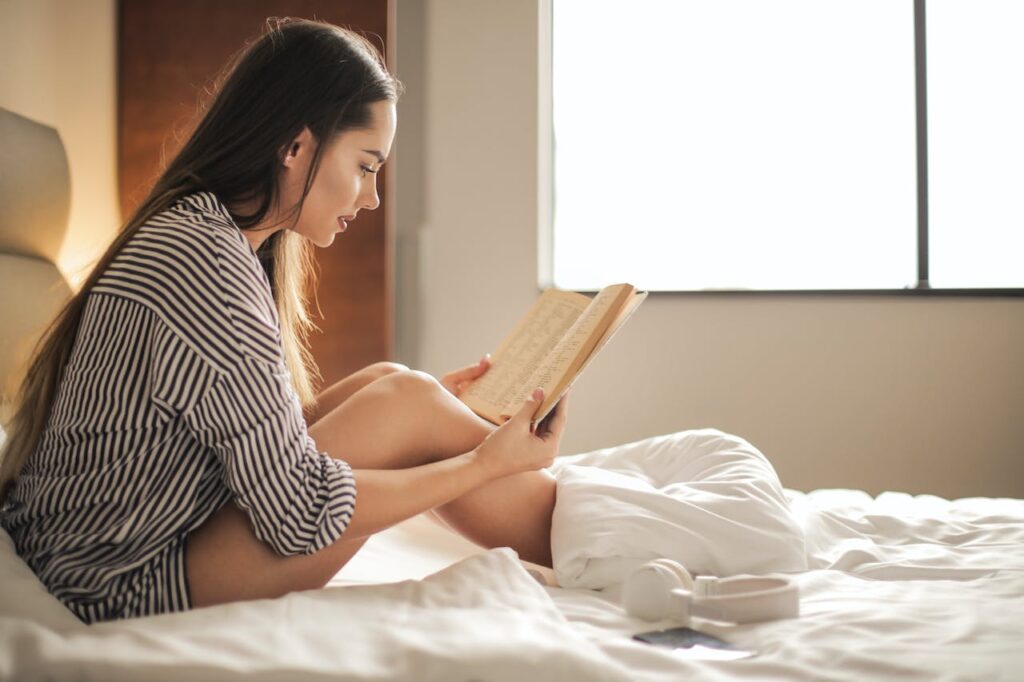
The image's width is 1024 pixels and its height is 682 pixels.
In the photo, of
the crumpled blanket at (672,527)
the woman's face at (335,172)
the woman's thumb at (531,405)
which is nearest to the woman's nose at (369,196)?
the woman's face at (335,172)

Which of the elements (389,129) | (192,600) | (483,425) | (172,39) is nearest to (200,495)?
(192,600)

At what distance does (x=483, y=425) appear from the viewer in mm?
1240

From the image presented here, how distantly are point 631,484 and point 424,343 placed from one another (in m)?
2.09

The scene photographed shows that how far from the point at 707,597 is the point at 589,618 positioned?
0.13 meters

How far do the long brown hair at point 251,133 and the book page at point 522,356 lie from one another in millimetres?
391

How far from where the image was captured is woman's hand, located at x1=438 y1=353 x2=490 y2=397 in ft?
4.88

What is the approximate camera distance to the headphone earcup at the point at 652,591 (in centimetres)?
102

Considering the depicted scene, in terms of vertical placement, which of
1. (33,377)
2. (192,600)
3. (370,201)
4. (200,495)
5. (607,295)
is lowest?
(192,600)

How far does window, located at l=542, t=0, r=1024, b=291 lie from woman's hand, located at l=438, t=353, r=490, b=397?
1514 mm

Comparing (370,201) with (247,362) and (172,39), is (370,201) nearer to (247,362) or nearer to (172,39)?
(247,362)

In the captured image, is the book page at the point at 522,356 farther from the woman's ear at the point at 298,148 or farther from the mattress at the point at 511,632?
the woman's ear at the point at 298,148

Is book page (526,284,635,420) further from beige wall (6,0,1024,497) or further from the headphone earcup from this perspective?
beige wall (6,0,1024,497)

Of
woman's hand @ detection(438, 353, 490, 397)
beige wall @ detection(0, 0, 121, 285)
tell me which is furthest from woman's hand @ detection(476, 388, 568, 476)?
beige wall @ detection(0, 0, 121, 285)

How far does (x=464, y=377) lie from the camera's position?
1526 millimetres
